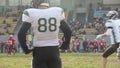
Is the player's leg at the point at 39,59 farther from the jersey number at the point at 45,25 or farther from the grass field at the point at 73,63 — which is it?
the grass field at the point at 73,63

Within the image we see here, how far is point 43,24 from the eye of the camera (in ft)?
20.6

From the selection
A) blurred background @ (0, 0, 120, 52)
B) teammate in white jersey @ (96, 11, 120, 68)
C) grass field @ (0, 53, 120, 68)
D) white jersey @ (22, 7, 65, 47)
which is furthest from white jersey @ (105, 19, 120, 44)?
blurred background @ (0, 0, 120, 52)

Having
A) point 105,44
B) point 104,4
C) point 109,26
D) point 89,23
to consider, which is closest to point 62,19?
point 109,26

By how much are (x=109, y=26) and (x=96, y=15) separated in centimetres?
4190

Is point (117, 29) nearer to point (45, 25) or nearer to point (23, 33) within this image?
point (45, 25)

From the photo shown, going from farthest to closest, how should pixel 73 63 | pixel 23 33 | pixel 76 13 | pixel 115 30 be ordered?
pixel 76 13
pixel 73 63
pixel 115 30
pixel 23 33

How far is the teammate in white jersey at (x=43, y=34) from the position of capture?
624cm

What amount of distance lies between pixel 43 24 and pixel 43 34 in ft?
0.52

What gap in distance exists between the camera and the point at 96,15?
53.4 meters

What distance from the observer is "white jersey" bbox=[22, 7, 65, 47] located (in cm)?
628

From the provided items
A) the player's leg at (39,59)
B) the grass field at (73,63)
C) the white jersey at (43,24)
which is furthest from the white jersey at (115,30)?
the player's leg at (39,59)

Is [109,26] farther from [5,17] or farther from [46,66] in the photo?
[5,17]

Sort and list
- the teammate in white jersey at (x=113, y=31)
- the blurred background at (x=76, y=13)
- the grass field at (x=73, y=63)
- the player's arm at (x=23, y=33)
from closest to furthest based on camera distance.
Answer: the player's arm at (x=23, y=33)
the teammate in white jersey at (x=113, y=31)
the grass field at (x=73, y=63)
the blurred background at (x=76, y=13)

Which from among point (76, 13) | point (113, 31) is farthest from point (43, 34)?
point (76, 13)
